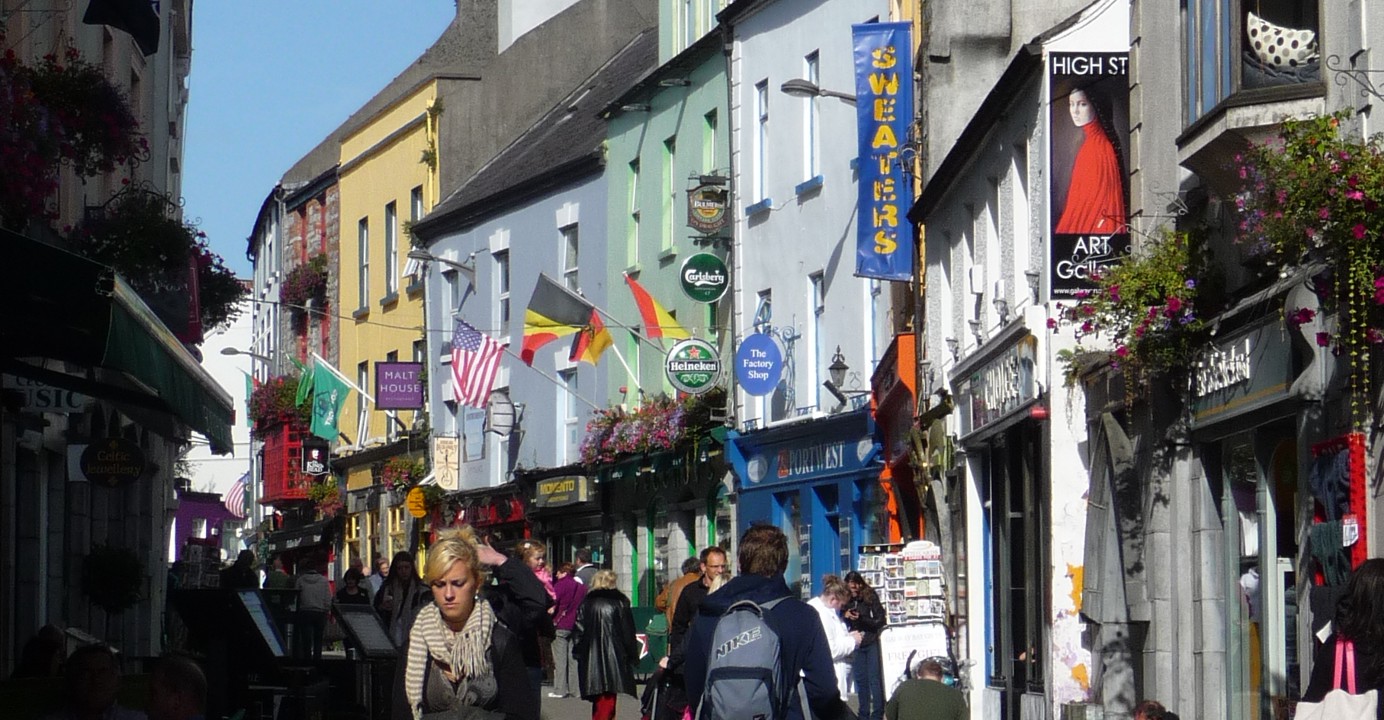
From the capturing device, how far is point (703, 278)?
109 feet

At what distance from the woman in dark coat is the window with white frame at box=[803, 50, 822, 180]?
46.3ft

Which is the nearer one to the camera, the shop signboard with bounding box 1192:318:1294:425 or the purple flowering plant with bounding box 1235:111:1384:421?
the purple flowering plant with bounding box 1235:111:1384:421

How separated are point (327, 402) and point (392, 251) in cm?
386

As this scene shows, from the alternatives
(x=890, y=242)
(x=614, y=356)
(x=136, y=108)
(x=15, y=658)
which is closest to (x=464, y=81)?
(x=614, y=356)

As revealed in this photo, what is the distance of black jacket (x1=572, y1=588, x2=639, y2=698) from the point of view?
17.0 meters

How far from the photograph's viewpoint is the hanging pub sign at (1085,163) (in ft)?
55.0

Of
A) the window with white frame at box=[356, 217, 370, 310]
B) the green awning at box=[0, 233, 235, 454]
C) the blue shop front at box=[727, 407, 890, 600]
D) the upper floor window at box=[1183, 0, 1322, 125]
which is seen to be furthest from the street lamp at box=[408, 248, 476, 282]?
the green awning at box=[0, 233, 235, 454]

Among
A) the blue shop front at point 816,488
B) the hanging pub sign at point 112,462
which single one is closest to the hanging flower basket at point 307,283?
the blue shop front at point 816,488

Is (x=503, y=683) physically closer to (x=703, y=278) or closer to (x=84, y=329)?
(x=84, y=329)

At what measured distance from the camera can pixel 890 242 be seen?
84.2ft

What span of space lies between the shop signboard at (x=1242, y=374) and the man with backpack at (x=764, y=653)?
4038 millimetres

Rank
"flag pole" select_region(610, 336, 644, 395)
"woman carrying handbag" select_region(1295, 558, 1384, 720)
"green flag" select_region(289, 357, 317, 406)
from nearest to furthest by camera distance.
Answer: "woman carrying handbag" select_region(1295, 558, 1384, 720) < "flag pole" select_region(610, 336, 644, 395) < "green flag" select_region(289, 357, 317, 406)

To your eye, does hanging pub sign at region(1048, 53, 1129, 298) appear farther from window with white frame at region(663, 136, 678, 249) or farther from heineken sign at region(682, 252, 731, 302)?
window with white frame at region(663, 136, 678, 249)

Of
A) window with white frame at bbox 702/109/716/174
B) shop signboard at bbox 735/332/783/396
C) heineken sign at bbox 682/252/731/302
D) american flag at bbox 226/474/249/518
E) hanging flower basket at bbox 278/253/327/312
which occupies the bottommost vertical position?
american flag at bbox 226/474/249/518
